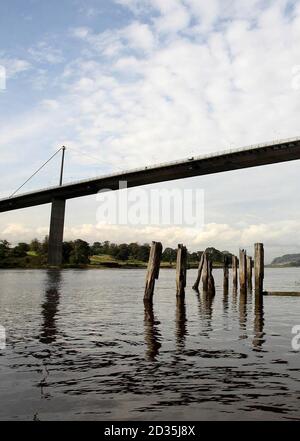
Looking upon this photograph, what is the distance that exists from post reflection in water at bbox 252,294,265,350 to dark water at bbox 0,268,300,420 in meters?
0.05

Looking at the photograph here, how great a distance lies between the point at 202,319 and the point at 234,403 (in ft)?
28.5

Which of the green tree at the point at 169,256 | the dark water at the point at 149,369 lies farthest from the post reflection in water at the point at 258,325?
the green tree at the point at 169,256

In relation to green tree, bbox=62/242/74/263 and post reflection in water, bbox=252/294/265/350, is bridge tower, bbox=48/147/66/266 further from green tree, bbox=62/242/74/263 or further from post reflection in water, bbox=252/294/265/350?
post reflection in water, bbox=252/294/265/350

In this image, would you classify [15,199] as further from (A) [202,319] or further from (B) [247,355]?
(B) [247,355]

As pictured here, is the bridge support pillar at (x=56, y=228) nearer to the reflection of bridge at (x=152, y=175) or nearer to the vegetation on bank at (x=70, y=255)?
the reflection of bridge at (x=152, y=175)

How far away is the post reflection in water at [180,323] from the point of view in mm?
10211

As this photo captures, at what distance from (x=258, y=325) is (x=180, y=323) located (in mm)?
2287

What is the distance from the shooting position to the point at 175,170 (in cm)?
6731

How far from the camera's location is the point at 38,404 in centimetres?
559

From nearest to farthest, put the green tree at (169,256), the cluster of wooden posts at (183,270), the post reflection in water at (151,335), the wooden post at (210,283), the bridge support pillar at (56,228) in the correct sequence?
the post reflection in water at (151,335), the cluster of wooden posts at (183,270), the wooden post at (210,283), the bridge support pillar at (56,228), the green tree at (169,256)

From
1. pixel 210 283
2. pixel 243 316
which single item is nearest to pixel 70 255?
pixel 210 283

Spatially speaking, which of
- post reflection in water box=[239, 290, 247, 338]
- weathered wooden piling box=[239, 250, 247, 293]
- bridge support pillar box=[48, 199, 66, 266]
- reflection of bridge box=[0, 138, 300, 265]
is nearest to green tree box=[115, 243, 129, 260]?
reflection of bridge box=[0, 138, 300, 265]

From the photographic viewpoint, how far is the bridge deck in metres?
58.0

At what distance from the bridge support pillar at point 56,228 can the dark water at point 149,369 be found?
58570 mm
